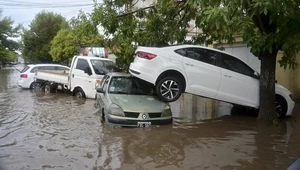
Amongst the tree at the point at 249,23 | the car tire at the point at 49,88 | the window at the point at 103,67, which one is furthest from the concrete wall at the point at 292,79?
the car tire at the point at 49,88

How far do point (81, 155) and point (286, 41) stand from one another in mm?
5361

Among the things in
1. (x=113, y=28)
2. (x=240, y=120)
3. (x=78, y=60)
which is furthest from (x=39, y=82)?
(x=240, y=120)

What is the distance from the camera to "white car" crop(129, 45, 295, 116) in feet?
28.4

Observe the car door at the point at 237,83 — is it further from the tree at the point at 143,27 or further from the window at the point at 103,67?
the window at the point at 103,67

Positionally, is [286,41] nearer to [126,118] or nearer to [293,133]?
[293,133]

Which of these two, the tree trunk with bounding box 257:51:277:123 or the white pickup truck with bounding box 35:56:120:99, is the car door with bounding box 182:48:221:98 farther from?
the white pickup truck with bounding box 35:56:120:99

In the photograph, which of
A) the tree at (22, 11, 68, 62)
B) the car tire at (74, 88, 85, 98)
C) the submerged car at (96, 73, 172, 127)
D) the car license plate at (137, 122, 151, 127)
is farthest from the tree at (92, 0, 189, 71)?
the tree at (22, 11, 68, 62)

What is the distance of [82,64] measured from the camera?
562 inches

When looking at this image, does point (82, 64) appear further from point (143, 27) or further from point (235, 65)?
point (235, 65)

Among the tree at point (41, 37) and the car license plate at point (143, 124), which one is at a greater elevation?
the tree at point (41, 37)

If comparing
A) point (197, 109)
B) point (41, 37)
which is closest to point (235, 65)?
point (197, 109)

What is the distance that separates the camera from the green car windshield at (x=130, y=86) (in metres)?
8.84

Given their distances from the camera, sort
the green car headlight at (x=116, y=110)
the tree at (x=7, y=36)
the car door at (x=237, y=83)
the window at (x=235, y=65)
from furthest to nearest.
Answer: the tree at (x=7, y=36), the window at (x=235, y=65), the car door at (x=237, y=83), the green car headlight at (x=116, y=110)

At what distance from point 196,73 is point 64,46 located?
2409 centimetres
